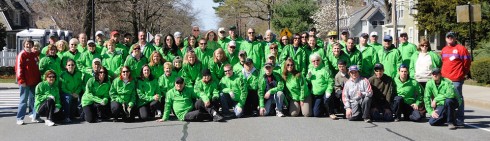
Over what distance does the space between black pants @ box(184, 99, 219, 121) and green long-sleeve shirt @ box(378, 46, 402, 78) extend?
3.51 metres

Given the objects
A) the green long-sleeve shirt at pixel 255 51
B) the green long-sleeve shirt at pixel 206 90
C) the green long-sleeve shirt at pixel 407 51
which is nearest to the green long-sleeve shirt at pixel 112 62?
the green long-sleeve shirt at pixel 206 90

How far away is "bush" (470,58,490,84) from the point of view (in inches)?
821

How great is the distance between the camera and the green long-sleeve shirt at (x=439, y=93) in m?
10.9

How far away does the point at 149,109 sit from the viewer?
12.2 m

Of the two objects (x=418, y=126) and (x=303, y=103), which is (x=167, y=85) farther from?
(x=418, y=126)

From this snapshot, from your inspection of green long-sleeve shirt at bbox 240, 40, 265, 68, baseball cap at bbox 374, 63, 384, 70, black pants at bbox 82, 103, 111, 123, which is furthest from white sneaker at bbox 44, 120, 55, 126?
baseball cap at bbox 374, 63, 384, 70

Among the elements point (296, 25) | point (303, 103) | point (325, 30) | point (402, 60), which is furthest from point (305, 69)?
point (325, 30)

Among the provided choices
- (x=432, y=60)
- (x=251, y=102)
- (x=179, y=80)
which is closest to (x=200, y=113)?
(x=179, y=80)

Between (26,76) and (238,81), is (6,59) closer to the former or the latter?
(26,76)

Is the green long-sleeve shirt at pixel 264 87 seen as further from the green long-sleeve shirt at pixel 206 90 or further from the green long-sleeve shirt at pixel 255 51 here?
the green long-sleeve shirt at pixel 255 51

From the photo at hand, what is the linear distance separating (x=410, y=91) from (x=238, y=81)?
3.30m

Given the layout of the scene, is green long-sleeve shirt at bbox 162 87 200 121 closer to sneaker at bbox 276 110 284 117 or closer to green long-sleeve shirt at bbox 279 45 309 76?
sneaker at bbox 276 110 284 117

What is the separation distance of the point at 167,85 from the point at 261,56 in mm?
2824

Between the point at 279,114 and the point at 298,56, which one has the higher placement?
the point at 298,56
